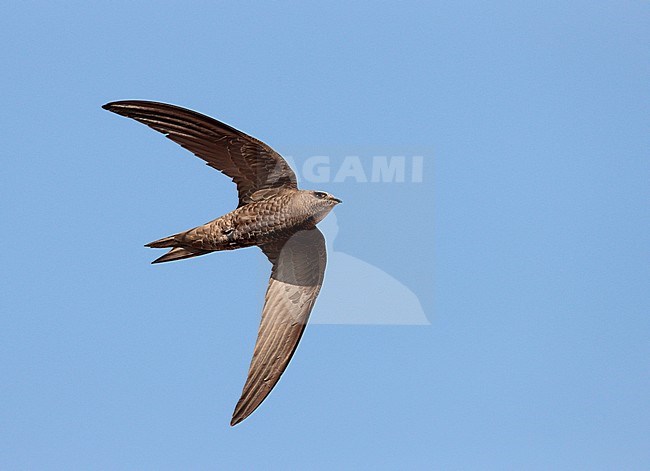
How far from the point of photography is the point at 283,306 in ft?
19.7

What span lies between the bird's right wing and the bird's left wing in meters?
0.33

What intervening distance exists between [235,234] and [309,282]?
50 centimetres

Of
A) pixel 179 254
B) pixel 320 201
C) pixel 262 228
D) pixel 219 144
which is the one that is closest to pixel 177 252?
pixel 179 254

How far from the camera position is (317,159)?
18.9ft

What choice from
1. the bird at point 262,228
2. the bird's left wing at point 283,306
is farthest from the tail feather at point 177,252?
the bird's left wing at point 283,306

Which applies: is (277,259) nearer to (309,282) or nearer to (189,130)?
(309,282)

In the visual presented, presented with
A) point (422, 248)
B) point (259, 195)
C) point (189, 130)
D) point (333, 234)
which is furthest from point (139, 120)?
point (422, 248)

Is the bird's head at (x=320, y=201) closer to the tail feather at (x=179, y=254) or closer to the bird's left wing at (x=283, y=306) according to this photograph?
the bird's left wing at (x=283, y=306)

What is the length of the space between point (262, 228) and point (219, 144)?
17.5 inches

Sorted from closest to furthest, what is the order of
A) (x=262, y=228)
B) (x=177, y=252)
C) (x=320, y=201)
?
(x=320, y=201), (x=262, y=228), (x=177, y=252)

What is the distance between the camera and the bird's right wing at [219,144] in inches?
218

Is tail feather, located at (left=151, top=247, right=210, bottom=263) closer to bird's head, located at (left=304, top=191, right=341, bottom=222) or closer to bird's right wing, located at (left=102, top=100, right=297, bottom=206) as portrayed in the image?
bird's right wing, located at (left=102, top=100, right=297, bottom=206)

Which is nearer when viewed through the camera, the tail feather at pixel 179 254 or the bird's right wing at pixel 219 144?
the bird's right wing at pixel 219 144

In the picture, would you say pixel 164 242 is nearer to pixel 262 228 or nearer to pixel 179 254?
pixel 179 254
